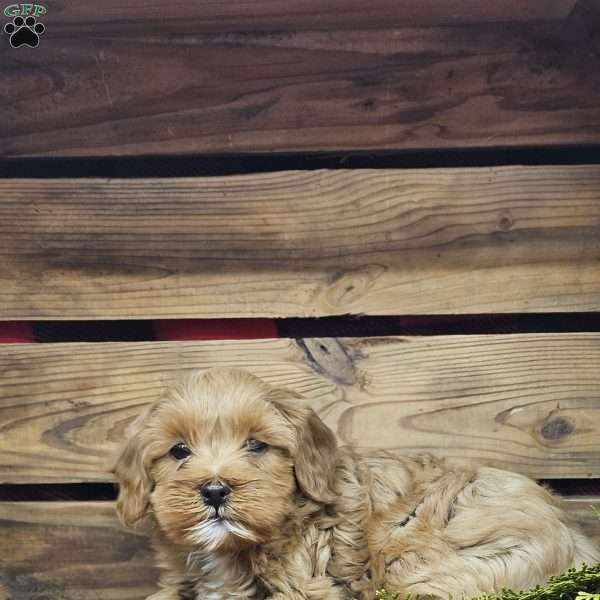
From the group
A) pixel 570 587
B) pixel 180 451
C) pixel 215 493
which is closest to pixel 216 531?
pixel 215 493

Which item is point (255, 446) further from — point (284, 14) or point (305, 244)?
point (284, 14)

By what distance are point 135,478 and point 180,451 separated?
0.17 m

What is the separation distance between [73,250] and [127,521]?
1.01 m

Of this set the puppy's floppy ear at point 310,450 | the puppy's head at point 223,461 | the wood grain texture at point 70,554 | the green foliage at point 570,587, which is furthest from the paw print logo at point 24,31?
the green foliage at point 570,587

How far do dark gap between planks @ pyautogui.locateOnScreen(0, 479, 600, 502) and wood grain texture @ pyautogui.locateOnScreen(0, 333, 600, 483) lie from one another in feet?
0.24

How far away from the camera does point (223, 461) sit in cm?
276

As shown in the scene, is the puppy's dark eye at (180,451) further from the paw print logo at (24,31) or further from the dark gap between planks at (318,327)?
the paw print logo at (24,31)

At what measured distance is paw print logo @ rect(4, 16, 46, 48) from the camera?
3.26m

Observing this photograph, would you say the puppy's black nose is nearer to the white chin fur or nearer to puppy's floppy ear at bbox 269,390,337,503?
the white chin fur

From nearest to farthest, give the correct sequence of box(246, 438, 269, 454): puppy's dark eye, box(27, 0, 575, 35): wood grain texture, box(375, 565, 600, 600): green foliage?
1. box(375, 565, 600, 600): green foliage
2. box(246, 438, 269, 454): puppy's dark eye
3. box(27, 0, 575, 35): wood grain texture

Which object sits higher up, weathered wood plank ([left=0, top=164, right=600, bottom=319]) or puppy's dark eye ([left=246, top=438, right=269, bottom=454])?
weathered wood plank ([left=0, top=164, right=600, bottom=319])

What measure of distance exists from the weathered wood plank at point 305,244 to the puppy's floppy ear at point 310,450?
53 cm

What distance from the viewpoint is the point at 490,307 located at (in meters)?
3.42

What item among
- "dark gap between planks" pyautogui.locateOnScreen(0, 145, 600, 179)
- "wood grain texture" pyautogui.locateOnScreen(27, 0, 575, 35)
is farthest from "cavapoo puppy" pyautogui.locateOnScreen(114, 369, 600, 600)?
"wood grain texture" pyautogui.locateOnScreen(27, 0, 575, 35)
